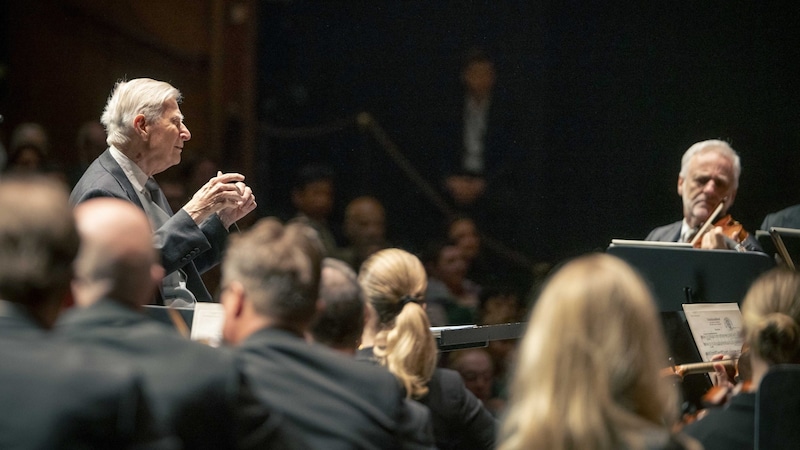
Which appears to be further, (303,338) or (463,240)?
(463,240)

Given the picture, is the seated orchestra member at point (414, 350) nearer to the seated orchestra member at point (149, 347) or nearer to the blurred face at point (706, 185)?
the seated orchestra member at point (149, 347)

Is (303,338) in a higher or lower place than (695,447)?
higher

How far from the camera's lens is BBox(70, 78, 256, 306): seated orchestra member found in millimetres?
2875

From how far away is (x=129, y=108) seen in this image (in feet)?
10.2

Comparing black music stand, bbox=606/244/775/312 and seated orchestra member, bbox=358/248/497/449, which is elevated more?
black music stand, bbox=606/244/775/312

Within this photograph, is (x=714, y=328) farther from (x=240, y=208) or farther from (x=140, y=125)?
(x=140, y=125)

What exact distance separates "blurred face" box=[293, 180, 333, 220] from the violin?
2099 mm

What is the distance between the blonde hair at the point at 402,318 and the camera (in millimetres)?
2619

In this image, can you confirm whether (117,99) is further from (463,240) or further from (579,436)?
(463,240)

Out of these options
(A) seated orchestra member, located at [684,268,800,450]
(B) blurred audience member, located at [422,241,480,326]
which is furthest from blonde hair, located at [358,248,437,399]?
(B) blurred audience member, located at [422,241,480,326]

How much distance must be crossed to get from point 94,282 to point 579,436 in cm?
76

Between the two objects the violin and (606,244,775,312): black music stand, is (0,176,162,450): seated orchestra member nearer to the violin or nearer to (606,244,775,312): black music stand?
(606,244,775,312): black music stand

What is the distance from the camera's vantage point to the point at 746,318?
2219mm

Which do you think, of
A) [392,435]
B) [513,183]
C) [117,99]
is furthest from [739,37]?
[392,435]
